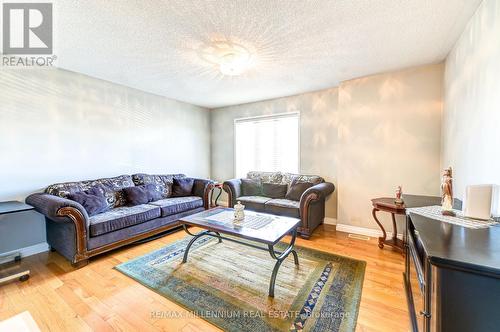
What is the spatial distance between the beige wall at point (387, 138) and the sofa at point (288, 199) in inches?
16.6

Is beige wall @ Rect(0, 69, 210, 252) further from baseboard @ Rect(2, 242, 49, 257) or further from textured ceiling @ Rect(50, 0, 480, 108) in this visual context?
textured ceiling @ Rect(50, 0, 480, 108)

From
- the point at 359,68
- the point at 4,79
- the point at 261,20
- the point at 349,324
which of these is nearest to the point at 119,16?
the point at 261,20

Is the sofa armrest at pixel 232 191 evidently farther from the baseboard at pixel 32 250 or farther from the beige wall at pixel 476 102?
the beige wall at pixel 476 102

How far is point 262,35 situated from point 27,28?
2285mm

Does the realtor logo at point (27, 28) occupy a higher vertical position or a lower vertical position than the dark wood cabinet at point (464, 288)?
higher

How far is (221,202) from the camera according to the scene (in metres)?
5.25

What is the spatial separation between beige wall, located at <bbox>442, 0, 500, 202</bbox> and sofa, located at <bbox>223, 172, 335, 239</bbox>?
1.57 m

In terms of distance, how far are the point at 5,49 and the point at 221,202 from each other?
4.20 meters

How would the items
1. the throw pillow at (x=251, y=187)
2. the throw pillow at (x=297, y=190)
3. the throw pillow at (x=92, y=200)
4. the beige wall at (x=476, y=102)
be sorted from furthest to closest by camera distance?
the throw pillow at (x=251, y=187), the throw pillow at (x=297, y=190), the throw pillow at (x=92, y=200), the beige wall at (x=476, y=102)

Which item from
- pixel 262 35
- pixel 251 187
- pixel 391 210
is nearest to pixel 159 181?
pixel 251 187

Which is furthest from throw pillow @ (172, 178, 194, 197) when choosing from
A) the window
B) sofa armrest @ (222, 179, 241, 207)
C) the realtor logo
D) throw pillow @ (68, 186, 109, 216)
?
the realtor logo

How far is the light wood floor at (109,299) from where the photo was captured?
5.12 ft

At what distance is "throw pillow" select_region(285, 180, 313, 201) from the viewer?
3.63 metres

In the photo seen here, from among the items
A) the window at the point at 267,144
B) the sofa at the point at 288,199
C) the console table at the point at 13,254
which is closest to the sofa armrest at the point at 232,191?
the sofa at the point at 288,199
